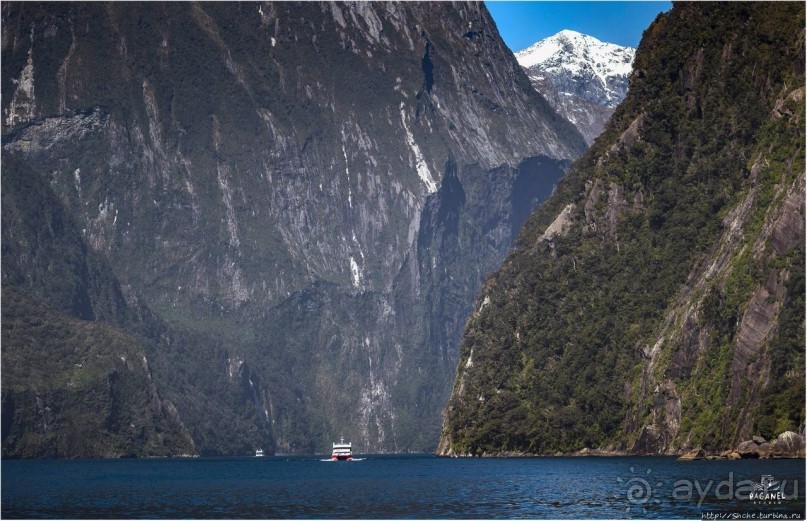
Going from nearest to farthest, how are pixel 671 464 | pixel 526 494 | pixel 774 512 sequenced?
pixel 774 512 → pixel 526 494 → pixel 671 464

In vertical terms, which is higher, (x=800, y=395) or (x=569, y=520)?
(x=800, y=395)

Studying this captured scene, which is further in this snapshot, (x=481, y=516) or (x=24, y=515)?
(x=24, y=515)

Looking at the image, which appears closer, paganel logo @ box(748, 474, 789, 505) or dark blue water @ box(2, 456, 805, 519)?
paganel logo @ box(748, 474, 789, 505)

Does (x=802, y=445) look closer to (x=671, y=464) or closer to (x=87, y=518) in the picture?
(x=671, y=464)

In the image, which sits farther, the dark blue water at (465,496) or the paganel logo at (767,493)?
the dark blue water at (465,496)

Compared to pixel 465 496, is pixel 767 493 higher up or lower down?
lower down

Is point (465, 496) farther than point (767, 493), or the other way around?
point (465, 496)

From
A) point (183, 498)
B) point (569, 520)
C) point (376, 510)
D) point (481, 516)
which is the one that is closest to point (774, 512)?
point (569, 520)

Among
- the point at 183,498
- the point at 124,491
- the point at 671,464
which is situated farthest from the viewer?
the point at 671,464
